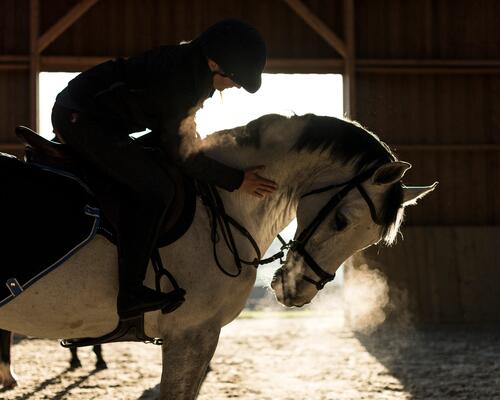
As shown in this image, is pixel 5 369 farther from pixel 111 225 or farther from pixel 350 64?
pixel 350 64

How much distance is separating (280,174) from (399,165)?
52 cm

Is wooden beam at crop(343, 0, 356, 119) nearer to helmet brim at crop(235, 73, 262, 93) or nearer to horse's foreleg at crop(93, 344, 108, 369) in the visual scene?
horse's foreleg at crop(93, 344, 108, 369)

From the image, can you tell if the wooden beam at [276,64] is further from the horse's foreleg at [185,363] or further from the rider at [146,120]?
the horse's foreleg at [185,363]

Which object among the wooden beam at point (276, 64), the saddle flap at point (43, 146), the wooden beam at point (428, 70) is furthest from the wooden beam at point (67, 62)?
the saddle flap at point (43, 146)

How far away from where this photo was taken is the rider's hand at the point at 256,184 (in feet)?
10.2

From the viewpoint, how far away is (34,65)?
36.0ft

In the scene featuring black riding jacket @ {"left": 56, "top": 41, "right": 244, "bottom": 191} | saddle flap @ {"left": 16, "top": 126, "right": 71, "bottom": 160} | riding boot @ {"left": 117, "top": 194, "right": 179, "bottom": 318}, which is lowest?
riding boot @ {"left": 117, "top": 194, "right": 179, "bottom": 318}

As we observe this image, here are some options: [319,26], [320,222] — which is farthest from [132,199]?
[319,26]

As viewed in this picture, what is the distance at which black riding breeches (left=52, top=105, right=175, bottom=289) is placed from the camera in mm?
2865

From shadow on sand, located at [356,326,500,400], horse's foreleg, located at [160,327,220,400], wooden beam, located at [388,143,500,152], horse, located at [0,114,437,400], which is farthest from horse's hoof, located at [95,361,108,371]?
wooden beam, located at [388,143,500,152]

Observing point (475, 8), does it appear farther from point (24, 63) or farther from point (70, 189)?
point (70, 189)

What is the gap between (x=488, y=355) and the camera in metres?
7.97

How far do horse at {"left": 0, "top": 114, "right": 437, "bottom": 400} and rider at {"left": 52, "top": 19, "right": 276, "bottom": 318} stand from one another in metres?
0.13

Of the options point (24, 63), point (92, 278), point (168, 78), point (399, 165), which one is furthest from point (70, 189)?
point (24, 63)
